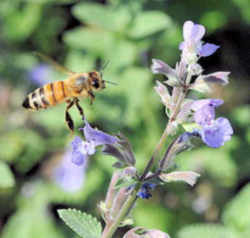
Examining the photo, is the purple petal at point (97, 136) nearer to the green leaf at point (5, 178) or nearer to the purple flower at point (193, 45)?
the purple flower at point (193, 45)

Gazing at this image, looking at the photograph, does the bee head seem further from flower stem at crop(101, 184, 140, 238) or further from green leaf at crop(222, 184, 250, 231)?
green leaf at crop(222, 184, 250, 231)

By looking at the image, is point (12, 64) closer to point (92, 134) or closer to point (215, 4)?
point (215, 4)

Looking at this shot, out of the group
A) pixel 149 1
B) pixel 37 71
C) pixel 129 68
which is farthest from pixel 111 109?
pixel 37 71

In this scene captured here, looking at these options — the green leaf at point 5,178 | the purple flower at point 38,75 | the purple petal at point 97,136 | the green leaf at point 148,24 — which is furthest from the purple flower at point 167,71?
the purple flower at point 38,75

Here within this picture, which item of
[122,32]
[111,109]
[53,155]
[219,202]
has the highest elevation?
[122,32]

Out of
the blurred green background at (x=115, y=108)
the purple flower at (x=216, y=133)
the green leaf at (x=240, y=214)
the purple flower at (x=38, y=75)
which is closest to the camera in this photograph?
the purple flower at (x=216, y=133)

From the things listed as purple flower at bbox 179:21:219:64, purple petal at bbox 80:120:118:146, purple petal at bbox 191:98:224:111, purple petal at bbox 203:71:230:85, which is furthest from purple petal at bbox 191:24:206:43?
purple petal at bbox 80:120:118:146

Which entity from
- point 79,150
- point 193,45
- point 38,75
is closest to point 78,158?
point 79,150
